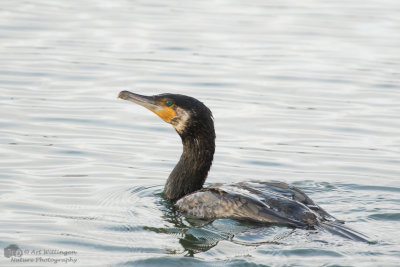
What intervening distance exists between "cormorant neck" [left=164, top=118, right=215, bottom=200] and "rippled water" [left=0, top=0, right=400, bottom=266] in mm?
258

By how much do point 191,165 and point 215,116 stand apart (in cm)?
373

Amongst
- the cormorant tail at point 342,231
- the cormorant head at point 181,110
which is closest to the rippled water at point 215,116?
the cormorant tail at point 342,231

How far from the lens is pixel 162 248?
26.0ft

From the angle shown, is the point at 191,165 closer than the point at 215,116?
Yes

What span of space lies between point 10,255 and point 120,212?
1.73m

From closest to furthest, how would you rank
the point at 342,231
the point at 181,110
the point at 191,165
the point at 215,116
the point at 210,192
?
the point at 342,231, the point at 210,192, the point at 181,110, the point at 191,165, the point at 215,116

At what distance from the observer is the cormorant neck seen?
382 inches

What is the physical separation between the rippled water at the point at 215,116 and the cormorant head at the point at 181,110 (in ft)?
3.02

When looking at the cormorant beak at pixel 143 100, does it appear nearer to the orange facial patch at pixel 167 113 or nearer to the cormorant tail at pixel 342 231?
the orange facial patch at pixel 167 113

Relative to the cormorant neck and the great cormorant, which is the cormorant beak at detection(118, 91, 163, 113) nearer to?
the great cormorant

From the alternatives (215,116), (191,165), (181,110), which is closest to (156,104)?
(181,110)

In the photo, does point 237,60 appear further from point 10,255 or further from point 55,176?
point 10,255

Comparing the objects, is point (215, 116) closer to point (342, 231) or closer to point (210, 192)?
point (210, 192)

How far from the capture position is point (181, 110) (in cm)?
965
